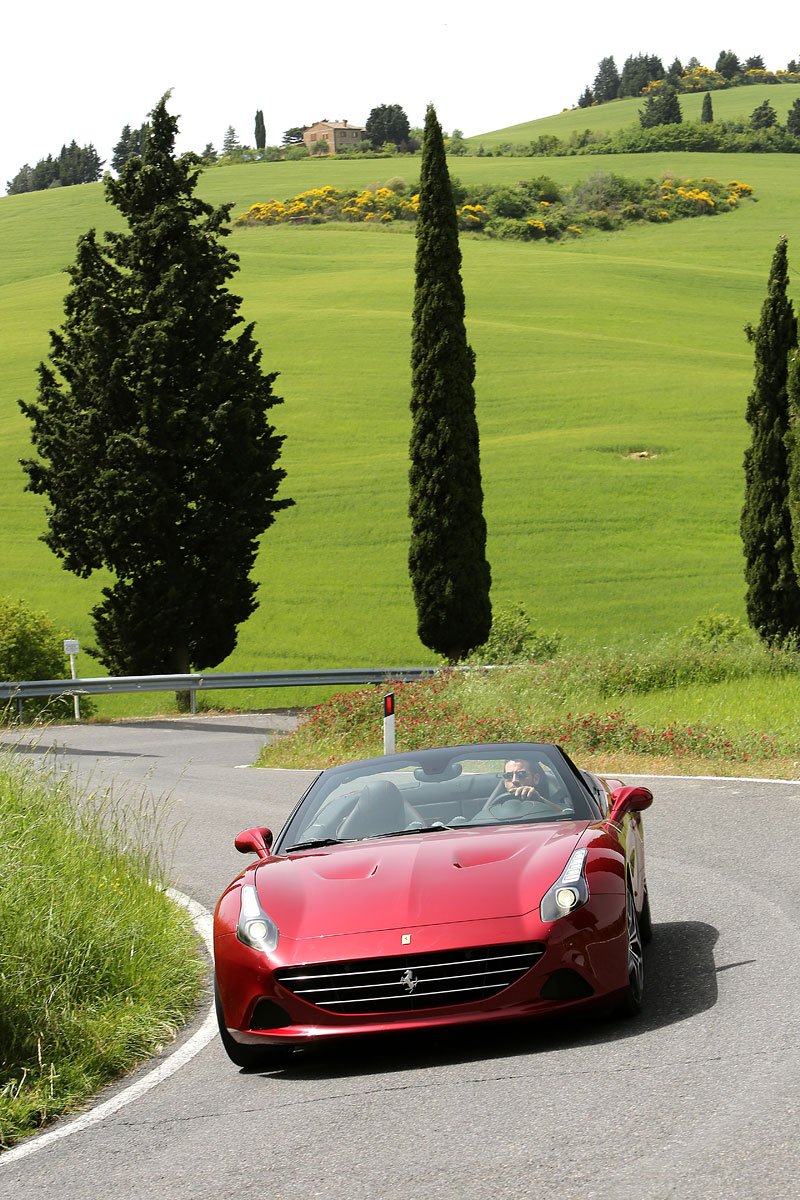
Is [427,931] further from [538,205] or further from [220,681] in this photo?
[538,205]

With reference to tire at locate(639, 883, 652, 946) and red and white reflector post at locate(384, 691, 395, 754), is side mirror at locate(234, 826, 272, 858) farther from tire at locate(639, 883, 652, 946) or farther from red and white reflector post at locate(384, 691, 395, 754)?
red and white reflector post at locate(384, 691, 395, 754)

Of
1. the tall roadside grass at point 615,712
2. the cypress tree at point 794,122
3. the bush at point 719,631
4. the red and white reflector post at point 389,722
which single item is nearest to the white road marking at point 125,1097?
the red and white reflector post at point 389,722

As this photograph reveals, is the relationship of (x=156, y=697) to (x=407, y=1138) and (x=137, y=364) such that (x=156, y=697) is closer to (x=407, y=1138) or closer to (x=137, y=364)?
(x=137, y=364)

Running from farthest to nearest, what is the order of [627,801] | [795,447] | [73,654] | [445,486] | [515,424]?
[515,424] < [445,486] < [73,654] < [795,447] < [627,801]

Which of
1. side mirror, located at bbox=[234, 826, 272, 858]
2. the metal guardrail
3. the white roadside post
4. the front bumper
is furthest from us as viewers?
the metal guardrail

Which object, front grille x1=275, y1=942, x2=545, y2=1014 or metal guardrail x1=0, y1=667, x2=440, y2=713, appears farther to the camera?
metal guardrail x1=0, y1=667, x2=440, y2=713

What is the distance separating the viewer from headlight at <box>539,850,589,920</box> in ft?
22.2

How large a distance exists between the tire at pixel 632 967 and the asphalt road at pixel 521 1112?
9 cm

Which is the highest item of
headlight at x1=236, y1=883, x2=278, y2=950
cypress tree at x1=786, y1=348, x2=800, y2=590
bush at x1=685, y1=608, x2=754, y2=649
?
headlight at x1=236, y1=883, x2=278, y2=950

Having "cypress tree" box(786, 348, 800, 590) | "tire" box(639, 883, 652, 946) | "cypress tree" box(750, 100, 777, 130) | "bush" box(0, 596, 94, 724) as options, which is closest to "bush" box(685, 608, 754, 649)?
"cypress tree" box(786, 348, 800, 590)

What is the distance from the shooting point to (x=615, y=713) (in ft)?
65.5

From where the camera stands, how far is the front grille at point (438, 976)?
6.61 metres

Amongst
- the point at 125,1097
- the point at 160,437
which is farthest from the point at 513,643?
the point at 125,1097

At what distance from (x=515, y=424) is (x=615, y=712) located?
149 ft
